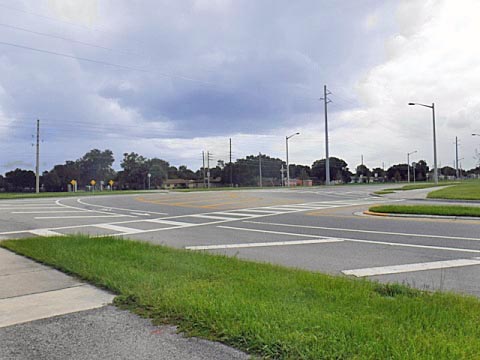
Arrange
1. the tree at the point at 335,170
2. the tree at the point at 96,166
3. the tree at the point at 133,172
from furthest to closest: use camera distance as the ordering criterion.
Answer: the tree at the point at 335,170
the tree at the point at 96,166
the tree at the point at 133,172

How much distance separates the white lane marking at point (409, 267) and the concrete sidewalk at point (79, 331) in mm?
3742

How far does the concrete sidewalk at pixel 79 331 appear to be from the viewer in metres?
3.53

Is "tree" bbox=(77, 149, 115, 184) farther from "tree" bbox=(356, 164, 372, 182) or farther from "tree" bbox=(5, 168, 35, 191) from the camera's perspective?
"tree" bbox=(356, 164, 372, 182)

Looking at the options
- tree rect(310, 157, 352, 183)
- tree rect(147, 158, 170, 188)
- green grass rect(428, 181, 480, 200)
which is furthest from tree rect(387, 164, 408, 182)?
green grass rect(428, 181, 480, 200)

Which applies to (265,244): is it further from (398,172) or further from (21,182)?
(398,172)

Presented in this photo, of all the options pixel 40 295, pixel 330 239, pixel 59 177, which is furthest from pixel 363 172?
pixel 40 295

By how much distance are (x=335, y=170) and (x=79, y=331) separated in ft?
465

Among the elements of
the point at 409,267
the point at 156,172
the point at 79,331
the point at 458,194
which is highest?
the point at 156,172

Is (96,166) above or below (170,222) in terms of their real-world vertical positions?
above

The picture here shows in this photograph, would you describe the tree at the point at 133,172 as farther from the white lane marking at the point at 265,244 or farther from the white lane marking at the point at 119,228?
the white lane marking at the point at 265,244

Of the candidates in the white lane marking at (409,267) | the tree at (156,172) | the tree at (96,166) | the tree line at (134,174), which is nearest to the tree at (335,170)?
the tree line at (134,174)

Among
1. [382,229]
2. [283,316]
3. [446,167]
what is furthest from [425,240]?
[446,167]

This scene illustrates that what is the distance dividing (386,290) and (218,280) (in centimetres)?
217

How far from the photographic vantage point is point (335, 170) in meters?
141
